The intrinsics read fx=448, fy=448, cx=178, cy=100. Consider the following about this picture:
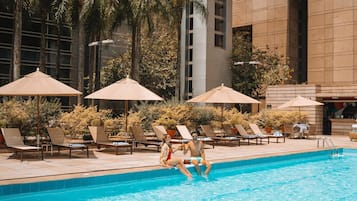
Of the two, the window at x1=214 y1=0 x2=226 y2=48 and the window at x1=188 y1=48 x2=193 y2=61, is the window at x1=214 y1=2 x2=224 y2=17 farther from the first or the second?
the window at x1=188 y1=48 x2=193 y2=61

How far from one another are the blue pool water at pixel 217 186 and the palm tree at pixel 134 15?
1437 centimetres

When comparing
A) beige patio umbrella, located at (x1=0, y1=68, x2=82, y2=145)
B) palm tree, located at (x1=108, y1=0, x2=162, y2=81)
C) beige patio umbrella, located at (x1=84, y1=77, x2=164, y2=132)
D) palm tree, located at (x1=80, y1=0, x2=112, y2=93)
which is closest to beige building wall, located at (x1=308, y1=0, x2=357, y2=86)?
palm tree, located at (x1=108, y1=0, x2=162, y2=81)

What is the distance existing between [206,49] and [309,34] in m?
16.6

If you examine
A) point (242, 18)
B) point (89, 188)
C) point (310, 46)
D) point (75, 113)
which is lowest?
point (89, 188)

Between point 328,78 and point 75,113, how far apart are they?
113ft

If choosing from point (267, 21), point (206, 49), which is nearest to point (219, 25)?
point (206, 49)

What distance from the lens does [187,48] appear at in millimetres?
37250

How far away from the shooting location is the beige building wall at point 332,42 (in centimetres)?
4359

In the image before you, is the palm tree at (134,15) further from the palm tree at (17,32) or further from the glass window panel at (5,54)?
the glass window panel at (5,54)

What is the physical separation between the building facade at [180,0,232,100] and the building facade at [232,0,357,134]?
7385 millimetres

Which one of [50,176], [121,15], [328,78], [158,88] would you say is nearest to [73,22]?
[121,15]

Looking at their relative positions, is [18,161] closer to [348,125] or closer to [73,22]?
[73,22]

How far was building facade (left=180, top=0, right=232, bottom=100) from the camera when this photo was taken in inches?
1426

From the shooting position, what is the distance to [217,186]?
10797mm
